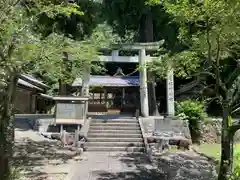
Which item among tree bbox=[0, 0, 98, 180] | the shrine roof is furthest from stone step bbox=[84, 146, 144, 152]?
the shrine roof

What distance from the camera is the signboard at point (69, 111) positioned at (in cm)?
1384

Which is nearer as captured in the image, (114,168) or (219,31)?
(219,31)

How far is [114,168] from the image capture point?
9203 mm

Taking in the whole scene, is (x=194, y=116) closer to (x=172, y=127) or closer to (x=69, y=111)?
(x=172, y=127)

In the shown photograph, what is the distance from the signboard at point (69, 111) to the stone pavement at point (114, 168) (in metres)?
2.67

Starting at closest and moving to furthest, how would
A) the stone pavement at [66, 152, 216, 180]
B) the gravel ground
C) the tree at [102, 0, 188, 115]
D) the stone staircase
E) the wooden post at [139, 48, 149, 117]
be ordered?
the gravel ground, the stone pavement at [66, 152, 216, 180], the stone staircase, the wooden post at [139, 48, 149, 117], the tree at [102, 0, 188, 115]

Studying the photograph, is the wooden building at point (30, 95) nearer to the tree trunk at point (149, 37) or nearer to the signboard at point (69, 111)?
the signboard at point (69, 111)

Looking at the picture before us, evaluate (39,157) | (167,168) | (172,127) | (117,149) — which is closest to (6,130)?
(39,157)

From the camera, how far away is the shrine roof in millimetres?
21581

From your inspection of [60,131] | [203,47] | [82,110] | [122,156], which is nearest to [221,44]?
[203,47]

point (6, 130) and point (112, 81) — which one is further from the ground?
point (112, 81)

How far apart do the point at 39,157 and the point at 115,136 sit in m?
3.99

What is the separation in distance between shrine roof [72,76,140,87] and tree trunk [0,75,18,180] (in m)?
14.4

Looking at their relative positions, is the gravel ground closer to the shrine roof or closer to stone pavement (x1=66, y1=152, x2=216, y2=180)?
stone pavement (x1=66, y1=152, x2=216, y2=180)
